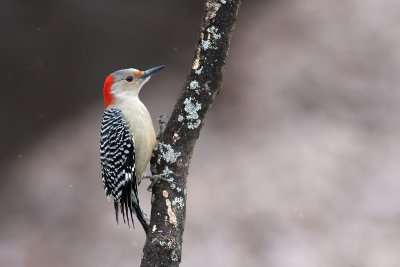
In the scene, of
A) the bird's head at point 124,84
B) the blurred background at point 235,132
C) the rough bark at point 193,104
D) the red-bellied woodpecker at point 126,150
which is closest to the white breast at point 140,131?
the red-bellied woodpecker at point 126,150

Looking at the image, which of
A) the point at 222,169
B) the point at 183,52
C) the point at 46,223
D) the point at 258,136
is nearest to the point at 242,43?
the point at 183,52

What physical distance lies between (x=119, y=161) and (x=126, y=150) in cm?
10

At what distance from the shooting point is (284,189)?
834cm

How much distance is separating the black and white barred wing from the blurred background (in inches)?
109

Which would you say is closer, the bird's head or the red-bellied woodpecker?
the red-bellied woodpecker

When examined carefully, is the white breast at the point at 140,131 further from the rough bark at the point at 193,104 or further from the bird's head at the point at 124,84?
the rough bark at the point at 193,104

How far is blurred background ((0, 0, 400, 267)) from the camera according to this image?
7.80m

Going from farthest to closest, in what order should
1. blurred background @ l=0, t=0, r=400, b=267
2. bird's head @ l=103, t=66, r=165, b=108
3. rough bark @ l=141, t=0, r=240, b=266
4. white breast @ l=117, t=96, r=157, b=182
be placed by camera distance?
blurred background @ l=0, t=0, r=400, b=267
bird's head @ l=103, t=66, r=165, b=108
white breast @ l=117, t=96, r=157, b=182
rough bark @ l=141, t=0, r=240, b=266

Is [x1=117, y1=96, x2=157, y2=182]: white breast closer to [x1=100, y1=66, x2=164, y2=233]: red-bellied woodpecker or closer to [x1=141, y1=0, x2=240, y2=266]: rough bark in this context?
[x1=100, y1=66, x2=164, y2=233]: red-bellied woodpecker

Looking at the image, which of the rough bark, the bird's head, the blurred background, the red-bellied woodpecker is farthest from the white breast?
the blurred background

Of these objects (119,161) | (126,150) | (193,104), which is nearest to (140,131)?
(126,150)

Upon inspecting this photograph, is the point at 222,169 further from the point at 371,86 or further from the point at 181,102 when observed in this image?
the point at 181,102

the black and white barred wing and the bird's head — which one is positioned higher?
the bird's head

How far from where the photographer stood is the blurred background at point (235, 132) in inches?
307
